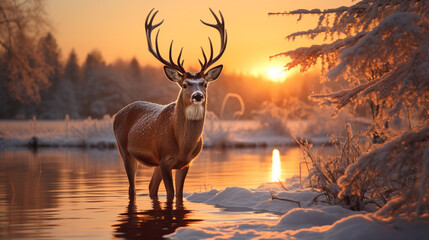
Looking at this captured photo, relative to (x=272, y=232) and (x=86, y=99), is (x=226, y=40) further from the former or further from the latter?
(x=86, y=99)

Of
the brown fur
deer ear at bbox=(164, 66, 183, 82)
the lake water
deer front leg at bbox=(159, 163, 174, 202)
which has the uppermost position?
deer ear at bbox=(164, 66, 183, 82)

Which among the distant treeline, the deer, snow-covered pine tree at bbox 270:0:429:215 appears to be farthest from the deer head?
the distant treeline

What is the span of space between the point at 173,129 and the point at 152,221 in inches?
92.7

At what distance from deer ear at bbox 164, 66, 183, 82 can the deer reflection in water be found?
2.06 metres

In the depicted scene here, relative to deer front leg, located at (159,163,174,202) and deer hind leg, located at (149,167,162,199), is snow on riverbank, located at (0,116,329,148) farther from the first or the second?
deer front leg, located at (159,163,174,202)

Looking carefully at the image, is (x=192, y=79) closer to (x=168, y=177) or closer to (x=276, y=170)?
(x=168, y=177)

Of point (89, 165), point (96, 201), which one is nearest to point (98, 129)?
point (89, 165)

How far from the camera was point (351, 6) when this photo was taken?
8.70 metres

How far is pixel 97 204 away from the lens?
36.7 feet

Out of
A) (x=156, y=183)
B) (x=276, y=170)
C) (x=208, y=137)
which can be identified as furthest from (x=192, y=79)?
(x=208, y=137)

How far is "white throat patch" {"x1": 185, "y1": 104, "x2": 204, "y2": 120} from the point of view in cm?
1067

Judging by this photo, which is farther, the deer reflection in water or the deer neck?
the deer neck

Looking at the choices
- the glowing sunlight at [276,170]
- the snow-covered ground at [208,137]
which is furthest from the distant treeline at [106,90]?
the glowing sunlight at [276,170]

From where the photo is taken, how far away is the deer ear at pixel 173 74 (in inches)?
433
